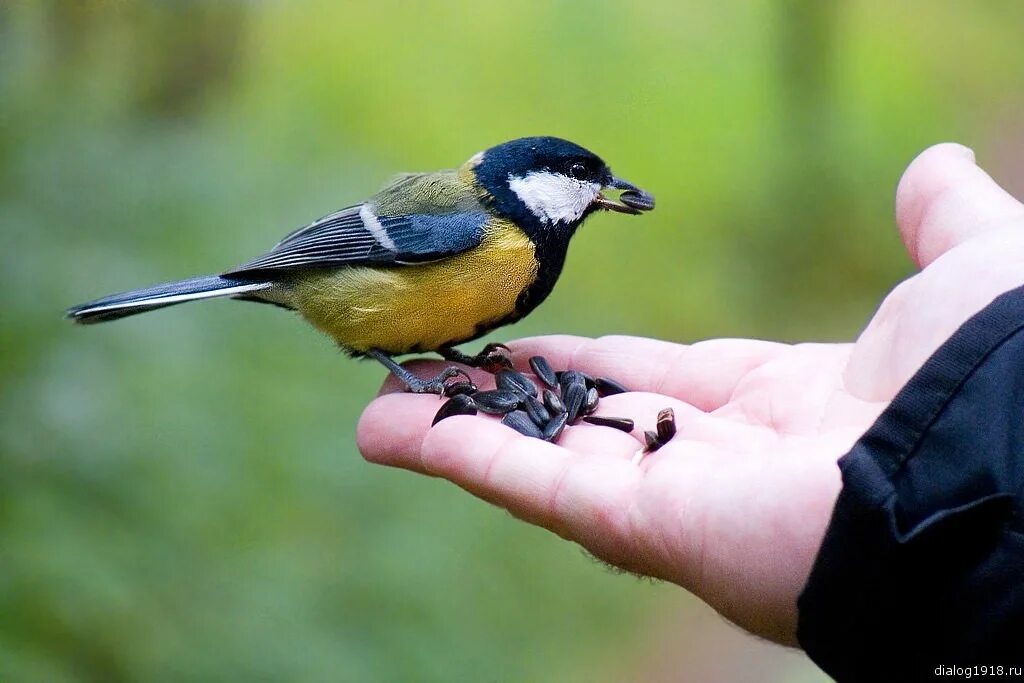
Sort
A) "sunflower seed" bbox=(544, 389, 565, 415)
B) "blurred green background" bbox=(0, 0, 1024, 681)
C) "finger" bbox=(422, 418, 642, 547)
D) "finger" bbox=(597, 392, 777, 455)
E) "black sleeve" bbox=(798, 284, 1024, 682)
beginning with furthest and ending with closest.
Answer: "blurred green background" bbox=(0, 0, 1024, 681), "sunflower seed" bbox=(544, 389, 565, 415), "finger" bbox=(597, 392, 777, 455), "finger" bbox=(422, 418, 642, 547), "black sleeve" bbox=(798, 284, 1024, 682)

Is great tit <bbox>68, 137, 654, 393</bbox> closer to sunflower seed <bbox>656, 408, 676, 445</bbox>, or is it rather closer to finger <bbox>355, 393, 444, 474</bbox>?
finger <bbox>355, 393, 444, 474</bbox>

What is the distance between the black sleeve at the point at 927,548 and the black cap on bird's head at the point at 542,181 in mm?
818

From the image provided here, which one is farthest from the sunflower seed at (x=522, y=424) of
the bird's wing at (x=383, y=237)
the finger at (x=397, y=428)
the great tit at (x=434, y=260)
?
the bird's wing at (x=383, y=237)

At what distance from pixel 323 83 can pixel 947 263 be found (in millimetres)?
1619

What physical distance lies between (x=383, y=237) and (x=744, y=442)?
74cm

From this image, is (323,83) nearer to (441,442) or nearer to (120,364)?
(120,364)

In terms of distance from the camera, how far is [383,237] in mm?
1635

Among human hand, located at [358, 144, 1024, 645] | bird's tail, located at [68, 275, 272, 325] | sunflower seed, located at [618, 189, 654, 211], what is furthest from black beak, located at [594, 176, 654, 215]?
bird's tail, located at [68, 275, 272, 325]

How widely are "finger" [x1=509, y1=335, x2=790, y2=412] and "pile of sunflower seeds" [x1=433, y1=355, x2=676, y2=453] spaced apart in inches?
1.9

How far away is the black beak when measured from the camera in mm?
1701

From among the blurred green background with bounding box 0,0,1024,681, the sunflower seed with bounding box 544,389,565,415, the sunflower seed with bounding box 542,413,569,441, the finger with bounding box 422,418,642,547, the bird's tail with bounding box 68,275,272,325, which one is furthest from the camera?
the blurred green background with bounding box 0,0,1024,681

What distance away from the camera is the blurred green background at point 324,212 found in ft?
6.15

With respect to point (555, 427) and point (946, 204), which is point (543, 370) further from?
point (946, 204)

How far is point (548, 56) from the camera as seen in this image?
2.38 metres
